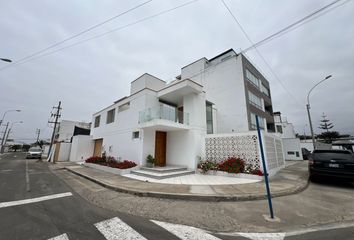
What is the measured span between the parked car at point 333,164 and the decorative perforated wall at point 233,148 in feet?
8.20

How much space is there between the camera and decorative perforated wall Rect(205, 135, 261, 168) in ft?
30.3

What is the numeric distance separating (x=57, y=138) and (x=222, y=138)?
37.9m

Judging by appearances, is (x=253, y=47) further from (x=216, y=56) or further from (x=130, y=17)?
(x=216, y=56)

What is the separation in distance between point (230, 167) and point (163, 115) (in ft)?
17.8

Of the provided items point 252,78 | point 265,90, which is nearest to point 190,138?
point 252,78

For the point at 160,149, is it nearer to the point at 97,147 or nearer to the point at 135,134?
the point at 135,134

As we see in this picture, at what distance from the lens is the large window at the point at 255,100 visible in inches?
652

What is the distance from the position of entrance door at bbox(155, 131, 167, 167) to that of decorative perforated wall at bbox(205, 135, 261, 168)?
11.6 feet

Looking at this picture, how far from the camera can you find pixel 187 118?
11.8m

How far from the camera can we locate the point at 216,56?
19.5 m

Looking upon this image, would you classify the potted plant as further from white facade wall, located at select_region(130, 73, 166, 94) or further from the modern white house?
white facade wall, located at select_region(130, 73, 166, 94)

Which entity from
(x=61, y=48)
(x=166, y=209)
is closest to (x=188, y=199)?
(x=166, y=209)

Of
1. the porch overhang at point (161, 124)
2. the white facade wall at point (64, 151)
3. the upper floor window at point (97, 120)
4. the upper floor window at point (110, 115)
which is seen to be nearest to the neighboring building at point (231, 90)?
the porch overhang at point (161, 124)

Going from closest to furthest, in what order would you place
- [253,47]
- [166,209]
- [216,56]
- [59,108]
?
[166,209], [253,47], [216,56], [59,108]
